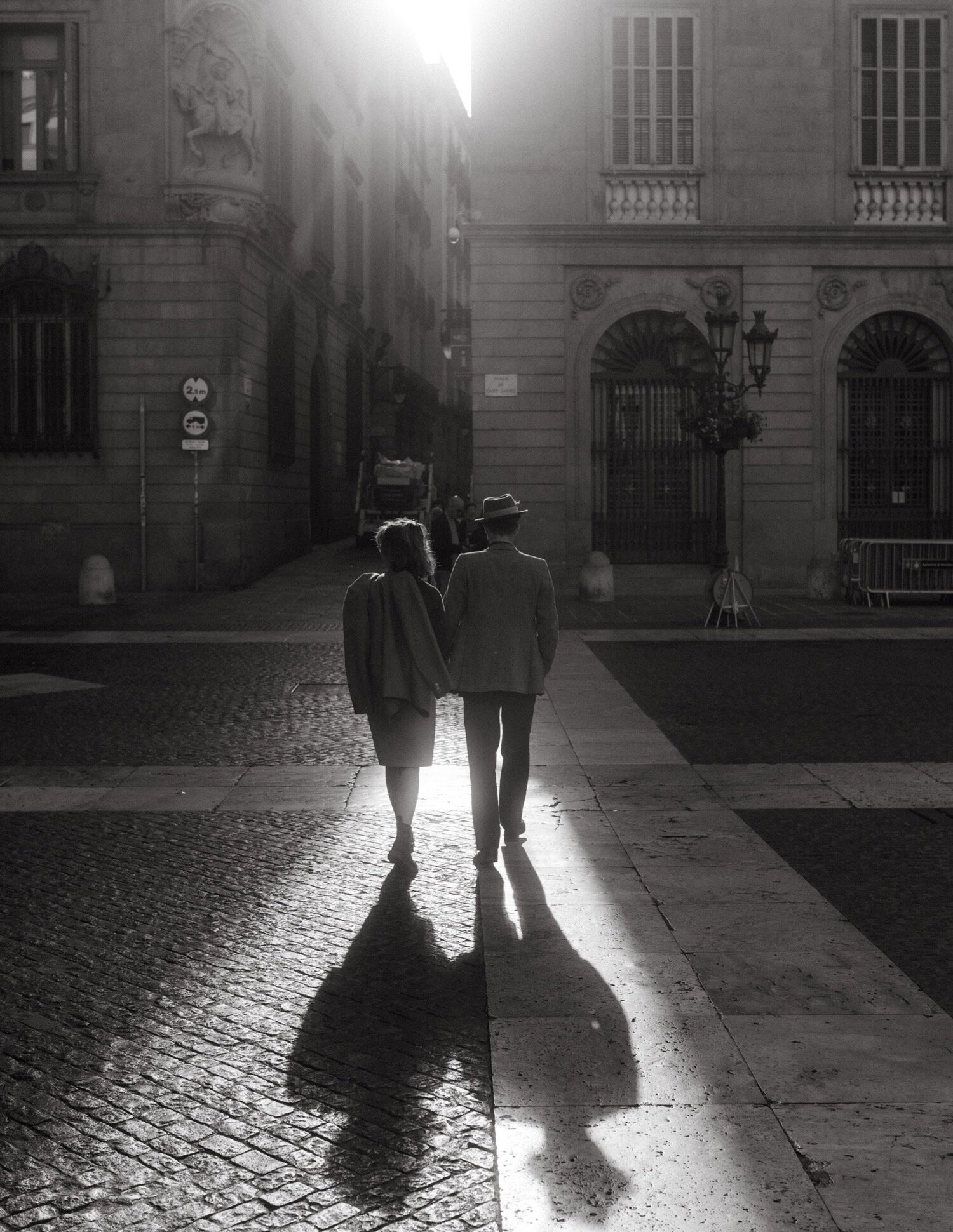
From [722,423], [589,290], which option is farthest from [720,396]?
[589,290]

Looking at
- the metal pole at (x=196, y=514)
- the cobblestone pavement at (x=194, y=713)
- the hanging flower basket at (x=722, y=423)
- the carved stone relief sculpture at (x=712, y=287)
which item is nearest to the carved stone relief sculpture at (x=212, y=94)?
the metal pole at (x=196, y=514)

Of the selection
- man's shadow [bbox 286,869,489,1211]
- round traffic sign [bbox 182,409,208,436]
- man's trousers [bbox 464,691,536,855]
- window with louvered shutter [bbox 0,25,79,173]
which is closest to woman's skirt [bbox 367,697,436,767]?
man's trousers [bbox 464,691,536,855]

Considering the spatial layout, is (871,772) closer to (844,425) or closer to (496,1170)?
(496,1170)

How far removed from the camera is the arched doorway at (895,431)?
25.0 meters

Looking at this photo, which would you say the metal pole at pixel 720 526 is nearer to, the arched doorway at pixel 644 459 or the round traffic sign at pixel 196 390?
the arched doorway at pixel 644 459

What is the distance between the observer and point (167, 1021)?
15.9 ft

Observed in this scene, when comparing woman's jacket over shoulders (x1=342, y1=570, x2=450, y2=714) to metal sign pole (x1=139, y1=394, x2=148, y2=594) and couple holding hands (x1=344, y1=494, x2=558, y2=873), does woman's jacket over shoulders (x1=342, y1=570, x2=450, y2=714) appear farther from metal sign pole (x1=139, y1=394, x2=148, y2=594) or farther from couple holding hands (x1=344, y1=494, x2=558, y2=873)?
metal sign pole (x1=139, y1=394, x2=148, y2=594)

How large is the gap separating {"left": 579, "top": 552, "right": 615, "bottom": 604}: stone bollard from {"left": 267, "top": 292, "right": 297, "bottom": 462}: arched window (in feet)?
26.2

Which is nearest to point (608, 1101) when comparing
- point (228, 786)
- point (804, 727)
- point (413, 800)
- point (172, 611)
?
point (413, 800)

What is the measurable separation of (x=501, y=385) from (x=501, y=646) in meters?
17.7

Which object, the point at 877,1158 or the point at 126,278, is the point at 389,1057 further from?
the point at 126,278

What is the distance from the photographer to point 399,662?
7078 millimetres

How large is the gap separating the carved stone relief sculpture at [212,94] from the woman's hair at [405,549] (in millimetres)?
19199

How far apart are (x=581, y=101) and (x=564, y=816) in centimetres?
1890
